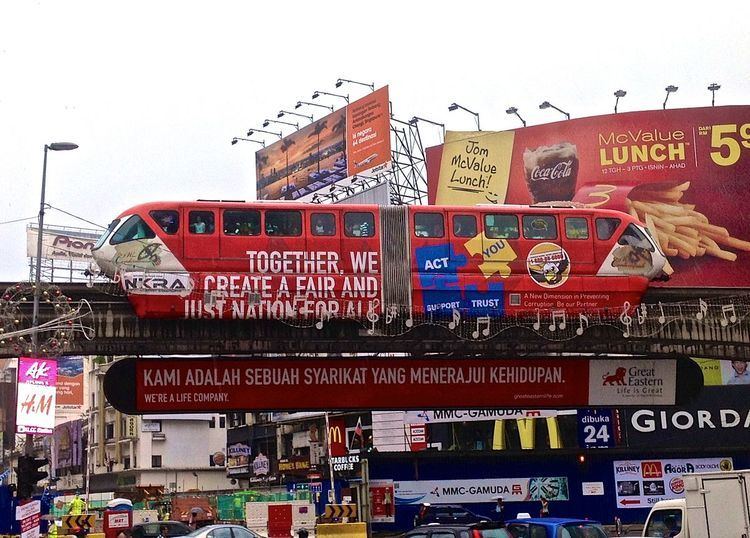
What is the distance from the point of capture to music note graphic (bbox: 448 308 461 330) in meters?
30.3

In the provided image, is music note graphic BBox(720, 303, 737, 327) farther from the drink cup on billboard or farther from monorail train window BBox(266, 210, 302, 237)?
the drink cup on billboard

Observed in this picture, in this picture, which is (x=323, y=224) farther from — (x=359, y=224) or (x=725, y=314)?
(x=725, y=314)

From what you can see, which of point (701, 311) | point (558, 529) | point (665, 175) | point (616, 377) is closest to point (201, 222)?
point (616, 377)

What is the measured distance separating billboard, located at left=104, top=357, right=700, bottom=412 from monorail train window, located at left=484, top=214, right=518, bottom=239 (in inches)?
171

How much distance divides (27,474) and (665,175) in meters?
50.7

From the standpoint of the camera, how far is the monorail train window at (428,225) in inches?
1259

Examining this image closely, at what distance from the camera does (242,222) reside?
102 feet

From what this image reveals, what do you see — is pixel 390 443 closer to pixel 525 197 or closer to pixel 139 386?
pixel 525 197

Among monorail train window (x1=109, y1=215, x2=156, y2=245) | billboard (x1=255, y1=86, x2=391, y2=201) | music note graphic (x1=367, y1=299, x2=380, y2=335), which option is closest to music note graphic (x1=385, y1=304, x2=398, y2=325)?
music note graphic (x1=367, y1=299, x2=380, y2=335)

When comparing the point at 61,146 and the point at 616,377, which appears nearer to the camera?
the point at 61,146

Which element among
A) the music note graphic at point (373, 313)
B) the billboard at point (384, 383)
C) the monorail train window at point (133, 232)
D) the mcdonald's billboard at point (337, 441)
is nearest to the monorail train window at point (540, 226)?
the billboard at point (384, 383)

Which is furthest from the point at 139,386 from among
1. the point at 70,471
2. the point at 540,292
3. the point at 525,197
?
the point at 70,471

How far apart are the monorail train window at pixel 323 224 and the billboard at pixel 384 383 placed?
4195 millimetres

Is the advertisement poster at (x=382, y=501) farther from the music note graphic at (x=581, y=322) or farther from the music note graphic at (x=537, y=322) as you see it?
the music note graphic at (x=581, y=322)
